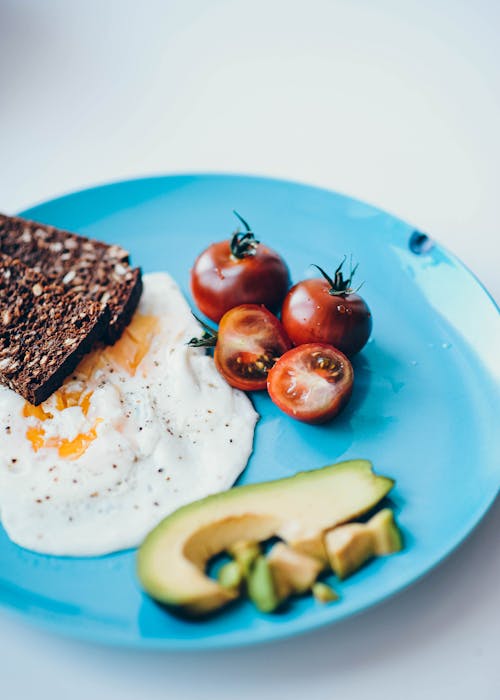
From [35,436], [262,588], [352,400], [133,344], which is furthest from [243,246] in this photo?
[262,588]

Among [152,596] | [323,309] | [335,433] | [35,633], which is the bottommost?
[35,633]

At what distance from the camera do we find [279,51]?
5.46 m

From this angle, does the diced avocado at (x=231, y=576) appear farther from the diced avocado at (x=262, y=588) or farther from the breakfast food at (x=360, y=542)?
the breakfast food at (x=360, y=542)

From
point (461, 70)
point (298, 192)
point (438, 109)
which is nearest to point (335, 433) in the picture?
point (298, 192)

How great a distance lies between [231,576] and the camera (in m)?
2.41

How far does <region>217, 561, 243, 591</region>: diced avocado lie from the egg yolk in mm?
759

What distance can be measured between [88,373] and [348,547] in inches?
53.4

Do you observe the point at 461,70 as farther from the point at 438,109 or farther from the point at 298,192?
the point at 298,192

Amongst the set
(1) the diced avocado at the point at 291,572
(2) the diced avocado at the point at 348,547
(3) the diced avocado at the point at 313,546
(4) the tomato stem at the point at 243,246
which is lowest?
(1) the diced avocado at the point at 291,572

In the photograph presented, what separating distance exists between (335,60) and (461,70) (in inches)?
33.3

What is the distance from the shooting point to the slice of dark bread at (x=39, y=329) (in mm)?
3080

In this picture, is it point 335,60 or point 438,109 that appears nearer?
point 438,109

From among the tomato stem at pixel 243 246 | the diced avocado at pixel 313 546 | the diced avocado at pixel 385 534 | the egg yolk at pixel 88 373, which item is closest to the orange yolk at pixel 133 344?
the egg yolk at pixel 88 373

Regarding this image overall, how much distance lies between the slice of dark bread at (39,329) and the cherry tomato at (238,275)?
1.45ft
